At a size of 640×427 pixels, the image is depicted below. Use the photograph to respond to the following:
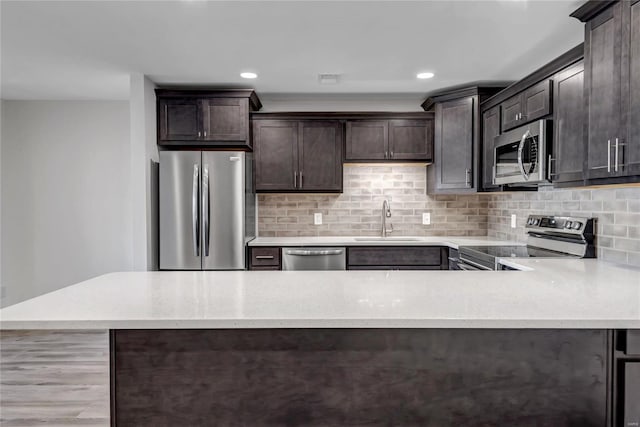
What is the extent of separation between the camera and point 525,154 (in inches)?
109

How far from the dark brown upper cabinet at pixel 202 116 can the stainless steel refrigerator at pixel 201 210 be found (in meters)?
0.22

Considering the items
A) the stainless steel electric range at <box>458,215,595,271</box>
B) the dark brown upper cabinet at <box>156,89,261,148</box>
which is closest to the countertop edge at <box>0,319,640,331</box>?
the stainless steel electric range at <box>458,215,595,271</box>

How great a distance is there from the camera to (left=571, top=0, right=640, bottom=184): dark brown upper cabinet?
1.79 m

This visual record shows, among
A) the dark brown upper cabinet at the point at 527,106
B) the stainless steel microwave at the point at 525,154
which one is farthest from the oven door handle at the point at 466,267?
the dark brown upper cabinet at the point at 527,106

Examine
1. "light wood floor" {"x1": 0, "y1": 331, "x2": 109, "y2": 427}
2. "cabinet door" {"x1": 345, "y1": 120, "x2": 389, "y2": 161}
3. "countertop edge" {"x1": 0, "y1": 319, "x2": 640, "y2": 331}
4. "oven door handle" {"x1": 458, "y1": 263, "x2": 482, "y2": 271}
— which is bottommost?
"light wood floor" {"x1": 0, "y1": 331, "x2": 109, "y2": 427}

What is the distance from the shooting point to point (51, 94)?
4145 mm

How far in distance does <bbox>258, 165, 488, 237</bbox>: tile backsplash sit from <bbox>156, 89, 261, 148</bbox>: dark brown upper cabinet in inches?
34.4

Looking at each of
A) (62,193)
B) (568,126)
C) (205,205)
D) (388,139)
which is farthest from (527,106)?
(62,193)

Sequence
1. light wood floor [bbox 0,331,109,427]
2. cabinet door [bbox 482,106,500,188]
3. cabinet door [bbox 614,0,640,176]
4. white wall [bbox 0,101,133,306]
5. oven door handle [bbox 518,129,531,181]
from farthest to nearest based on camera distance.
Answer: white wall [bbox 0,101,133,306], cabinet door [bbox 482,106,500,188], oven door handle [bbox 518,129,531,181], light wood floor [bbox 0,331,109,427], cabinet door [bbox 614,0,640,176]

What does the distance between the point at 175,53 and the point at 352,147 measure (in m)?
1.81

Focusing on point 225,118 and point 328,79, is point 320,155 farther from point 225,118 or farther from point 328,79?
point 225,118

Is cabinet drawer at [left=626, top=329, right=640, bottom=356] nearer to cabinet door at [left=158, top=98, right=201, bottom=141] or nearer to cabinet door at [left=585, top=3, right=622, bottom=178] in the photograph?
cabinet door at [left=585, top=3, right=622, bottom=178]

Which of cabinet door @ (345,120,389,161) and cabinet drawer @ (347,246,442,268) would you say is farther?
cabinet door @ (345,120,389,161)

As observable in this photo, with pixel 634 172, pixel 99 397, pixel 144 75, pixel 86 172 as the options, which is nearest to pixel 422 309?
pixel 634 172
